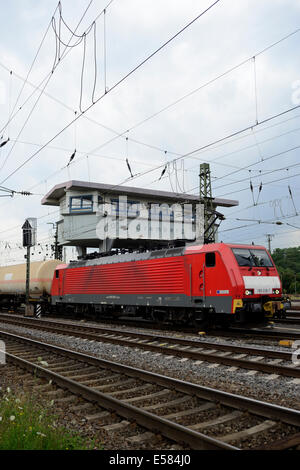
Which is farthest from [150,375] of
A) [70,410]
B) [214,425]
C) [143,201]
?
[143,201]

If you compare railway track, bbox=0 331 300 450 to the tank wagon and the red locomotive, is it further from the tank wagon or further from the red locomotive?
the tank wagon

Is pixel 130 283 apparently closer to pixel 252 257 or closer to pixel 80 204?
pixel 252 257

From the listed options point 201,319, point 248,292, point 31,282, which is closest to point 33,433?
point 248,292

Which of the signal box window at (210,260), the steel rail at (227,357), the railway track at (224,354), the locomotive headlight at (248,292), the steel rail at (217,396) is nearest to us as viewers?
the steel rail at (217,396)

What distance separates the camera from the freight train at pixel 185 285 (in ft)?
42.8

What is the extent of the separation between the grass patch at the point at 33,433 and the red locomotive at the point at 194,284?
28.0 feet

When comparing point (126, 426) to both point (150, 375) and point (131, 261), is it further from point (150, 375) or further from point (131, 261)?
point (131, 261)

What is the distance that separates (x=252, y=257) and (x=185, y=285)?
8.75 feet

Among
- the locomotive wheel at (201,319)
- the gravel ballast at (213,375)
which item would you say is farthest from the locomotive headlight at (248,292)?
the locomotive wheel at (201,319)

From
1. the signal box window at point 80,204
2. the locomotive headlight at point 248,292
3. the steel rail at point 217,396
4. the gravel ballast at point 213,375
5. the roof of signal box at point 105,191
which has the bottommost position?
the gravel ballast at point 213,375

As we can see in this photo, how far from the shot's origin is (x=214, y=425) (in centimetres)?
504

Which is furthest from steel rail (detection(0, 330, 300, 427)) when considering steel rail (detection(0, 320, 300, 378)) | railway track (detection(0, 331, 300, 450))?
steel rail (detection(0, 320, 300, 378))

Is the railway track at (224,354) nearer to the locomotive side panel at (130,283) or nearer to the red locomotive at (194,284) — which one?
the red locomotive at (194,284)

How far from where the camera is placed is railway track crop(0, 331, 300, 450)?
179 inches
